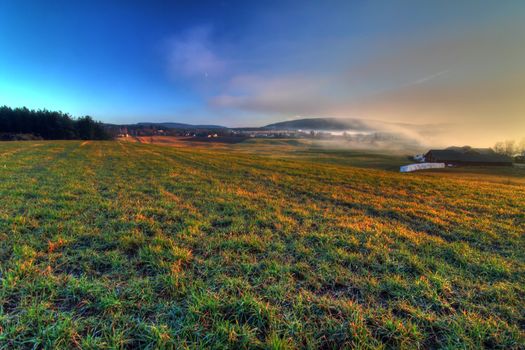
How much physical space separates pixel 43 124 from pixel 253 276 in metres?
95.8

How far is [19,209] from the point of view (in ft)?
18.4

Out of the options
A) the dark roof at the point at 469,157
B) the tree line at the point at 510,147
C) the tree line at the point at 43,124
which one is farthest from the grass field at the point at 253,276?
the tree line at the point at 510,147

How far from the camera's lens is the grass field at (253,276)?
2273mm

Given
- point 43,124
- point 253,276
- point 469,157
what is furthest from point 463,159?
point 43,124

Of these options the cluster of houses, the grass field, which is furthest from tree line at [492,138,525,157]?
the grass field

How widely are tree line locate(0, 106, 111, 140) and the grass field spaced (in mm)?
85058

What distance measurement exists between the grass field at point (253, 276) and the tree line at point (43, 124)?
3349 inches

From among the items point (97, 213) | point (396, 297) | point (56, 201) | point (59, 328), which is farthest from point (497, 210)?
point (56, 201)

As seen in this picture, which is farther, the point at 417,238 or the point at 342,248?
the point at 417,238

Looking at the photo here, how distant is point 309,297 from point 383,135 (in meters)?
173

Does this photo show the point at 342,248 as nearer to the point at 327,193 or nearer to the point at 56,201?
the point at 327,193

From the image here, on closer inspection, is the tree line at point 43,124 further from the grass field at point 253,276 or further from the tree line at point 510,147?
the tree line at point 510,147

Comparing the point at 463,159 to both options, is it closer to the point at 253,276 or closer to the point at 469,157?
the point at 469,157

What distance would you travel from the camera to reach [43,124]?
67375mm
